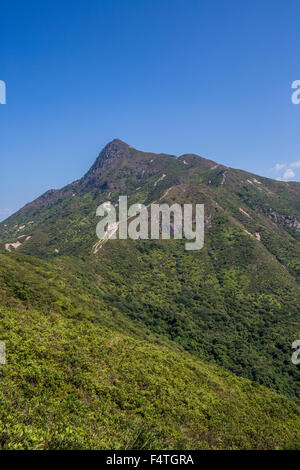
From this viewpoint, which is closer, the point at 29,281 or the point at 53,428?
the point at 53,428

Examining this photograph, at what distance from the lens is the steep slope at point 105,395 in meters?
17.9

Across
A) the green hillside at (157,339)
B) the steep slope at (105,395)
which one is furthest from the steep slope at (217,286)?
the steep slope at (105,395)

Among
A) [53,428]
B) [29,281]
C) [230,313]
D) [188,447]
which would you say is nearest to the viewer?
[53,428]

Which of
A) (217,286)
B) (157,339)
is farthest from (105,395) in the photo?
(217,286)

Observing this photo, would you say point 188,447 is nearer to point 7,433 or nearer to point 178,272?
point 7,433

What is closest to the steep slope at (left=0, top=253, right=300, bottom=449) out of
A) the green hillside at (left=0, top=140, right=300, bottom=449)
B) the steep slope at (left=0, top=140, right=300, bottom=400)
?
the green hillside at (left=0, top=140, right=300, bottom=449)

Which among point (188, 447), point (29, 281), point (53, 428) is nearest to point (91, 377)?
point (53, 428)

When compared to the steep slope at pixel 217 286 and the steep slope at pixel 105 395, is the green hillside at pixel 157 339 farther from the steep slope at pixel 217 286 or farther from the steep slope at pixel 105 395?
the steep slope at pixel 217 286

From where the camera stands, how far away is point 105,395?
2450cm

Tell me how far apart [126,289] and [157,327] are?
19940 mm

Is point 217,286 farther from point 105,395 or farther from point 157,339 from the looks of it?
point 105,395

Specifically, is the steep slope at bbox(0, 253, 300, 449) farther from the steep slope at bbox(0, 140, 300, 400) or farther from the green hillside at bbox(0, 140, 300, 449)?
the steep slope at bbox(0, 140, 300, 400)

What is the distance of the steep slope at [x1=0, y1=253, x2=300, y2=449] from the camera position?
58.7ft

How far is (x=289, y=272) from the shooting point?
113 meters
